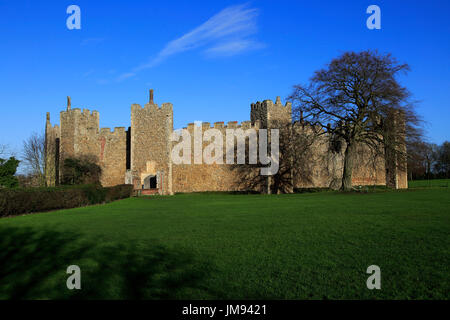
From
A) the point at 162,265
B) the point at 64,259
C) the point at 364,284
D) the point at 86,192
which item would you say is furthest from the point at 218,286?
the point at 86,192

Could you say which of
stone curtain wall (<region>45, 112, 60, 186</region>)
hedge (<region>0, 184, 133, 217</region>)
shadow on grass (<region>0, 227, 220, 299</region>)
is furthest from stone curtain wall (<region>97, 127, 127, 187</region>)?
shadow on grass (<region>0, 227, 220, 299</region>)

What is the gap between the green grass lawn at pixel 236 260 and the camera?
151 inches

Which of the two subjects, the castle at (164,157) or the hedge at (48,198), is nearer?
the hedge at (48,198)

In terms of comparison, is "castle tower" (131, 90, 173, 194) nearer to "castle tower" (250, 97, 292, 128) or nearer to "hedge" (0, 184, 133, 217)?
"castle tower" (250, 97, 292, 128)

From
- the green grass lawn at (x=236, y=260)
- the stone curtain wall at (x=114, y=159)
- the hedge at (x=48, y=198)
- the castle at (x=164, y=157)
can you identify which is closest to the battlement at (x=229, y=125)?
the castle at (x=164, y=157)

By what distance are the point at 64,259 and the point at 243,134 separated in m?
24.7

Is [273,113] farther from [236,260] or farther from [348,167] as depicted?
[236,260]

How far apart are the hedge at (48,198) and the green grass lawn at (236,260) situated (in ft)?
17.9

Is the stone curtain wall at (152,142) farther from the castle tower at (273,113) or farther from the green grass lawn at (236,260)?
the green grass lawn at (236,260)

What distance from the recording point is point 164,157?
29.7 meters

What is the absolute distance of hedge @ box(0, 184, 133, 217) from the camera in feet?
41.9

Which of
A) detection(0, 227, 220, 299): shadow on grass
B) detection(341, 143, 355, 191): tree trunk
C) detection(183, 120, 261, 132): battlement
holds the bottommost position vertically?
detection(0, 227, 220, 299): shadow on grass

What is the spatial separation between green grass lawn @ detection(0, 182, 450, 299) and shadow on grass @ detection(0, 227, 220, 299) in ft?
0.04

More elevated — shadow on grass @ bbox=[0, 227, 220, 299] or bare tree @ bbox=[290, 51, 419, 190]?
bare tree @ bbox=[290, 51, 419, 190]
